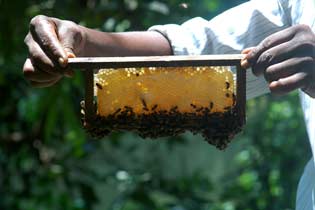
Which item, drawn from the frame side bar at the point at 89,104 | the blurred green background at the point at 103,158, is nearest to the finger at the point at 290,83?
the frame side bar at the point at 89,104

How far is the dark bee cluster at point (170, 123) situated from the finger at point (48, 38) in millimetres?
153

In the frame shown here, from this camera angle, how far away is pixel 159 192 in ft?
14.2

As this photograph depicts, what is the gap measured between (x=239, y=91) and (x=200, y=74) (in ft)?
0.29

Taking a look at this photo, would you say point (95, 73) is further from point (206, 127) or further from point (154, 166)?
point (154, 166)

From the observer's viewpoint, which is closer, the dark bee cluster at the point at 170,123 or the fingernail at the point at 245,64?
the fingernail at the point at 245,64

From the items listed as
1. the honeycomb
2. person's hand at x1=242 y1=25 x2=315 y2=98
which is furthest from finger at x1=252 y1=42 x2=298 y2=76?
the honeycomb

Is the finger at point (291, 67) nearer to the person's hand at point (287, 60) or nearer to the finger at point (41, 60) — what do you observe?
the person's hand at point (287, 60)

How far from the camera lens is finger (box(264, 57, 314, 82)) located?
1688 mm

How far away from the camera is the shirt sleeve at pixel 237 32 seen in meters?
2.14

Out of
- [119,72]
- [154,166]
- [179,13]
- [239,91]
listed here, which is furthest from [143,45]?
[154,166]

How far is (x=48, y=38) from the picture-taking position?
188 centimetres

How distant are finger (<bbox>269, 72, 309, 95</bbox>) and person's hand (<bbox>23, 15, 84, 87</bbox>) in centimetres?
A: 40

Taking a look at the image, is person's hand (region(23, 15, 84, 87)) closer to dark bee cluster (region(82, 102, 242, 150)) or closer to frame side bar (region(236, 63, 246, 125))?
dark bee cluster (region(82, 102, 242, 150))

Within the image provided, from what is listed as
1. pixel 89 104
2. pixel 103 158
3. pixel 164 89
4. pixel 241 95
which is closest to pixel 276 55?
pixel 241 95
